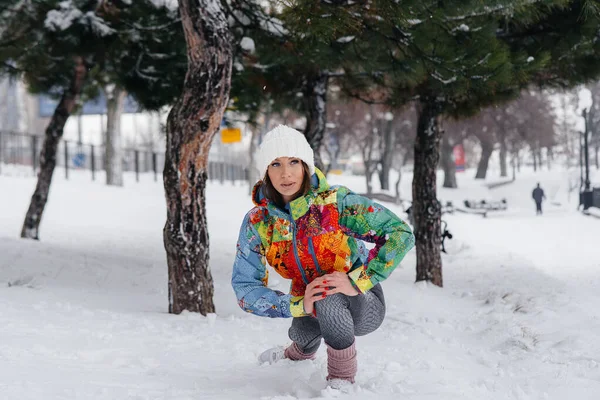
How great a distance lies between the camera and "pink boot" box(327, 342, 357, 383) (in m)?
2.95

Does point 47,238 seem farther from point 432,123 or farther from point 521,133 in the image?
point 521,133

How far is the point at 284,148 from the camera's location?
2.96m

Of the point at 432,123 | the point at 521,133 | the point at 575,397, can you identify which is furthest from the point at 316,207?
the point at 521,133

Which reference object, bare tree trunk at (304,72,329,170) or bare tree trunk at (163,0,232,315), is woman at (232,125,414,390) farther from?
bare tree trunk at (304,72,329,170)

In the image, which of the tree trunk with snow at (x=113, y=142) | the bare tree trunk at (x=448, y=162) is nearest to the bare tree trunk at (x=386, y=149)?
the bare tree trunk at (x=448, y=162)

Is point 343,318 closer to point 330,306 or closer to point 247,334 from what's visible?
point 330,306

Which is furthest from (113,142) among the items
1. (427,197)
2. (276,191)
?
(276,191)

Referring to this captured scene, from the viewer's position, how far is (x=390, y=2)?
5188 millimetres

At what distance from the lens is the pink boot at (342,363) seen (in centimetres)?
295

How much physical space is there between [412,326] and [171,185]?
2.33 m

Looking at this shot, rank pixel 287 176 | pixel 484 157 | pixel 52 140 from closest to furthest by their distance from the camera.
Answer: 1. pixel 287 176
2. pixel 52 140
3. pixel 484 157

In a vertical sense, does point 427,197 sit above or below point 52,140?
below

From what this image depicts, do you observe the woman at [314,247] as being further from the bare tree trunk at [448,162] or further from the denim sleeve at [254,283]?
the bare tree trunk at [448,162]

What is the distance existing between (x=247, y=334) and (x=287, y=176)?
216 cm
